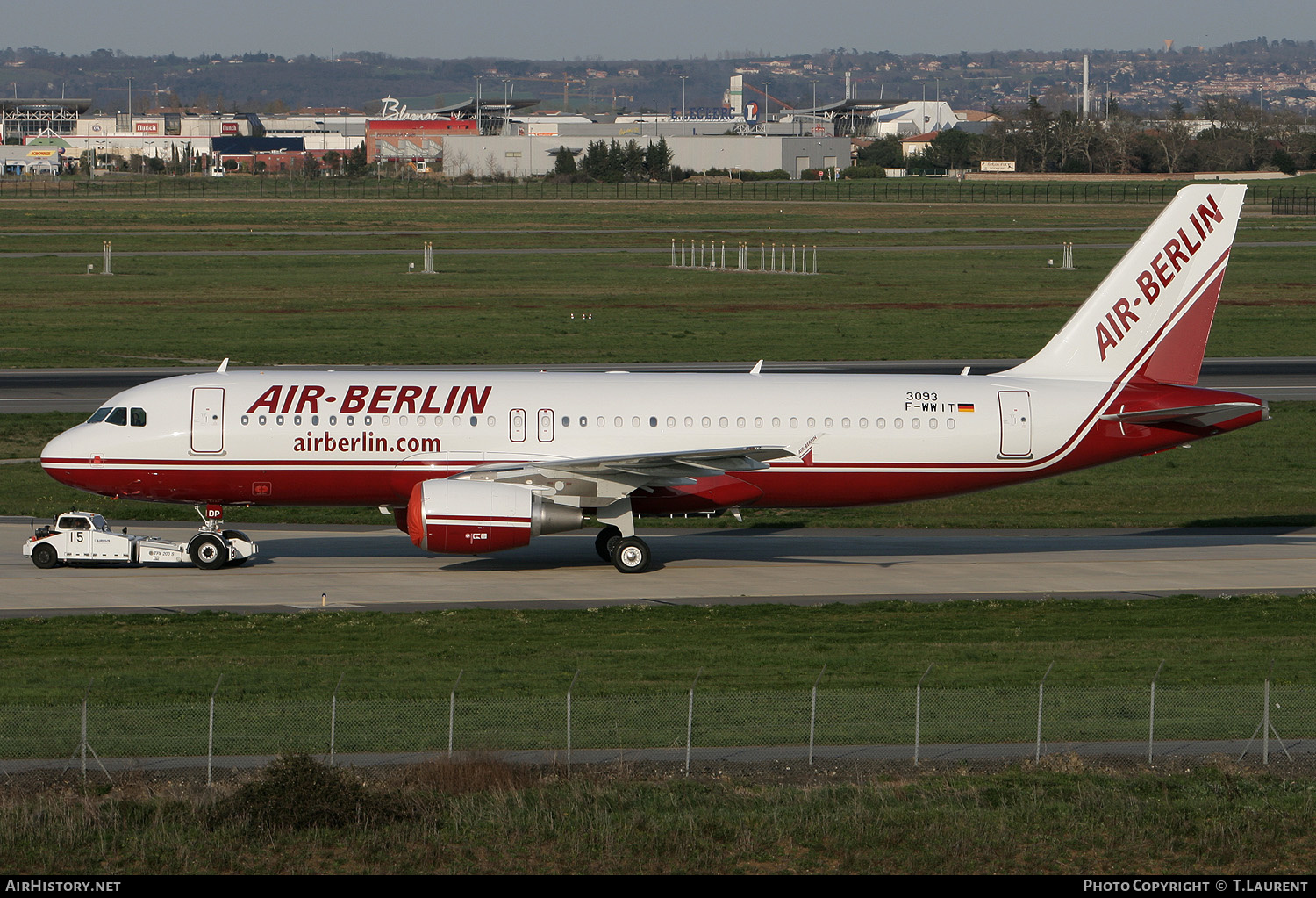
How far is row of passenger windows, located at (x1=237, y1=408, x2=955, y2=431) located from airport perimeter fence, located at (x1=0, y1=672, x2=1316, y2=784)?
14274 mm

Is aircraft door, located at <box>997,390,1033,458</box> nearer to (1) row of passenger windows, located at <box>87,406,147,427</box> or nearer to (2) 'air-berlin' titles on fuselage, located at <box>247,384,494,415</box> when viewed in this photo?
(2) 'air-berlin' titles on fuselage, located at <box>247,384,494,415</box>

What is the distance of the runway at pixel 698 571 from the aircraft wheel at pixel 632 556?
344 mm

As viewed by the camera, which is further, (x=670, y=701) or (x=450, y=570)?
(x=450, y=570)

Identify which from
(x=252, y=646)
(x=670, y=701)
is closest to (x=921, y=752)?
(x=670, y=701)

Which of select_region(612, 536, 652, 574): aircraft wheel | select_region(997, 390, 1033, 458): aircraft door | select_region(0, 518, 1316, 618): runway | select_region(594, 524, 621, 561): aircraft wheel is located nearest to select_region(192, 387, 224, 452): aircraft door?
select_region(0, 518, 1316, 618): runway

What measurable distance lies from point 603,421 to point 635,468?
195 cm

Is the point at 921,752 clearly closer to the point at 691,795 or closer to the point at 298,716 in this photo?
the point at 691,795

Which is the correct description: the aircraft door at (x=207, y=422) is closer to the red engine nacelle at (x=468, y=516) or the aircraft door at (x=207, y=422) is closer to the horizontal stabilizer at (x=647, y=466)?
the red engine nacelle at (x=468, y=516)

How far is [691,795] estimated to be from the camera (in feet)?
72.3

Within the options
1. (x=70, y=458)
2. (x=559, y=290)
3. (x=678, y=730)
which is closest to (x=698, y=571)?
(x=678, y=730)

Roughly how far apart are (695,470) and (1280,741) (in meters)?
18.9

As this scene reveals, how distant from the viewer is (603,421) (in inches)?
1614
